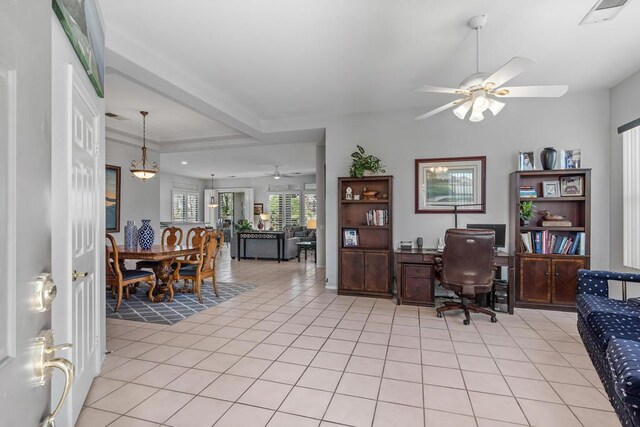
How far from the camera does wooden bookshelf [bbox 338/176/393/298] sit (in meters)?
4.66

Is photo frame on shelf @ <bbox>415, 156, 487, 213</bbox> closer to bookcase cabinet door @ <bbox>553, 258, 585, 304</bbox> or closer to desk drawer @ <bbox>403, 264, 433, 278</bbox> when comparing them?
desk drawer @ <bbox>403, 264, 433, 278</bbox>

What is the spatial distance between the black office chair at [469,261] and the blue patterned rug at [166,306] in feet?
9.97

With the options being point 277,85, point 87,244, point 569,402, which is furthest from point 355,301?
point 87,244

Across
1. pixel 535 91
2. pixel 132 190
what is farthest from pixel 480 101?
pixel 132 190

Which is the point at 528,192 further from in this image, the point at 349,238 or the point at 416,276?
the point at 349,238

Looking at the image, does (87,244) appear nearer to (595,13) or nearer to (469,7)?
(469,7)

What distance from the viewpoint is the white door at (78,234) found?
1.60 metres

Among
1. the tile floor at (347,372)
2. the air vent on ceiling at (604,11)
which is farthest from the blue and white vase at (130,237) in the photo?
the air vent on ceiling at (604,11)

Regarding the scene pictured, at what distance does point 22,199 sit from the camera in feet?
2.06

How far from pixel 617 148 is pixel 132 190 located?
302 inches

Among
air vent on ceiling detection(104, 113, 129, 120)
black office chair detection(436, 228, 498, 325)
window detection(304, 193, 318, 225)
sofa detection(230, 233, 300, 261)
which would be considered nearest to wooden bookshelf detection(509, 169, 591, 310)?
black office chair detection(436, 228, 498, 325)

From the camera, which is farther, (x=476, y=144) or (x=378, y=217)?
(x=378, y=217)

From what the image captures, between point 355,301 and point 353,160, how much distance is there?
2041 millimetres

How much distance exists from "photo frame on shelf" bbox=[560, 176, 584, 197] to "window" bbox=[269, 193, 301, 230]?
911 cm
